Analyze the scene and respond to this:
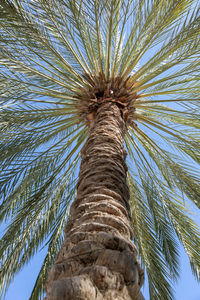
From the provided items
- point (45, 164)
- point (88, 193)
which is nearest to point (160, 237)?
point (45, 164)

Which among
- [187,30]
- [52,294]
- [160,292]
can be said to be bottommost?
[160,292]

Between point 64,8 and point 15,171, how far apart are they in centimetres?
340

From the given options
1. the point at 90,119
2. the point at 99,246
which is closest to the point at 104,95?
the point at 90,119

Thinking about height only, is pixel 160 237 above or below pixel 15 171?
below

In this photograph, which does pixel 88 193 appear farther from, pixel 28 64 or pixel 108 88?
pixel 28 64

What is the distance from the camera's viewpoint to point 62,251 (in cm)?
209

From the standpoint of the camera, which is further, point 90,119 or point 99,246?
point 90,119

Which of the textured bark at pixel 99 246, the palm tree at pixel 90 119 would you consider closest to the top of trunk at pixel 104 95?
the palm tree at pixel 90 119

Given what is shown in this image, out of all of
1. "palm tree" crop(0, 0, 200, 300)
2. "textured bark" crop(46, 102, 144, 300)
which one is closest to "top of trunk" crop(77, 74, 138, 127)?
"palm tree" crop(0, 0, 200, 300)

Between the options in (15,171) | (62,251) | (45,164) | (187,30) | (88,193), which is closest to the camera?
(62,251)

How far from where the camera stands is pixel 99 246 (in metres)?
1.91

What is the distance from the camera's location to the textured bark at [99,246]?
5.04ft

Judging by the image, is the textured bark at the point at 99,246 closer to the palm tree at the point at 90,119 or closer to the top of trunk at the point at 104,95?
the palm tree at the point at 90,119

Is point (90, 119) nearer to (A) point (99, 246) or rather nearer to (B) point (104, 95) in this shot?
(B) point (104, 95)
